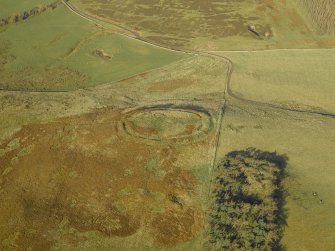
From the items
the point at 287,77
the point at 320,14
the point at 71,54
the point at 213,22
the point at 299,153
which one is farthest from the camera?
the point at 213,22

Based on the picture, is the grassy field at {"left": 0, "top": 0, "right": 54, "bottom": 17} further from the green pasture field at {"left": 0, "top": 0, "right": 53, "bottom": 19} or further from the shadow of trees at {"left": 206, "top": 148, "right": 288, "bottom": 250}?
the shadow of trees at {"left": 206, "top": 148, "right": 288, "bottom": 250}

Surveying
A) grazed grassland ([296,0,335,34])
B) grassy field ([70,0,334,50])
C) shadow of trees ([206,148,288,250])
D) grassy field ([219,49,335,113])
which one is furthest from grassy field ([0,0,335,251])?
grazed grassland ([296,0,335,34])

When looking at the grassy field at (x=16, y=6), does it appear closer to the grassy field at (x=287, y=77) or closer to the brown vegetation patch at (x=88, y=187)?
the grassy field at (x=287, y=77)

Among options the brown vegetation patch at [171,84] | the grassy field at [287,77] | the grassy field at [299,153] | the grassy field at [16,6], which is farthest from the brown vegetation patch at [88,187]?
the grassy field at [16,6]

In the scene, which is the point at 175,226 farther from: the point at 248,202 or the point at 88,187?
the point at 88,187

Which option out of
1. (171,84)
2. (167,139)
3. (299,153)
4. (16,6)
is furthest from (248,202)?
(16,6)
